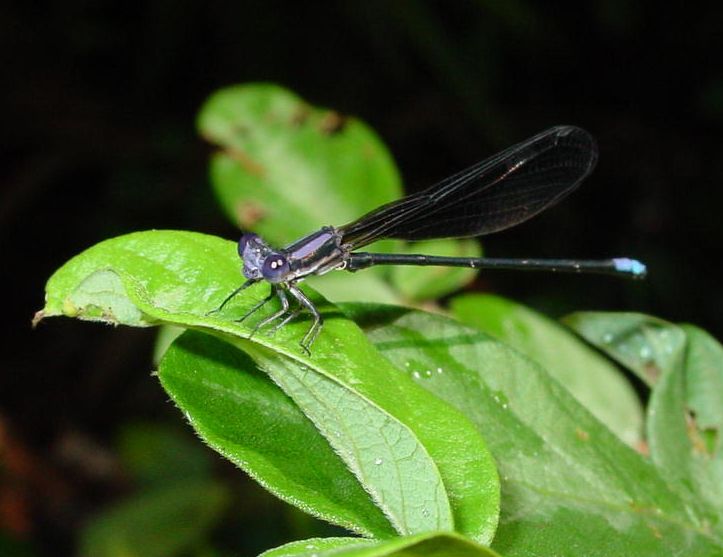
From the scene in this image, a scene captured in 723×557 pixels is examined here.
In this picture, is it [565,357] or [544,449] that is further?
[565,357]

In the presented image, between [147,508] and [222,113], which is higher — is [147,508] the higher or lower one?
the lower one

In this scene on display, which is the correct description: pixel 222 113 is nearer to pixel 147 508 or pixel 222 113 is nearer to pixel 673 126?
pixel 147 508

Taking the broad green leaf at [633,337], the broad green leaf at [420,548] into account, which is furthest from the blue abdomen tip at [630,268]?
the broad green leaf at [420,548]

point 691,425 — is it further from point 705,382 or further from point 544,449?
point 544,449

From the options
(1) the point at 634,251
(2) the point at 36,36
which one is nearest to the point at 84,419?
(2) the point at 36,36

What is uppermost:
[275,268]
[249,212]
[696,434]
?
[249,212]

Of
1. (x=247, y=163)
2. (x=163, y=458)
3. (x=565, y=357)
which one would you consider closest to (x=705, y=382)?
(x=565, y=357)

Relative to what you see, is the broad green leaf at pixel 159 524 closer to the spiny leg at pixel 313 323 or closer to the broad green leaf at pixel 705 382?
the spiny leg at pixel 313 323
